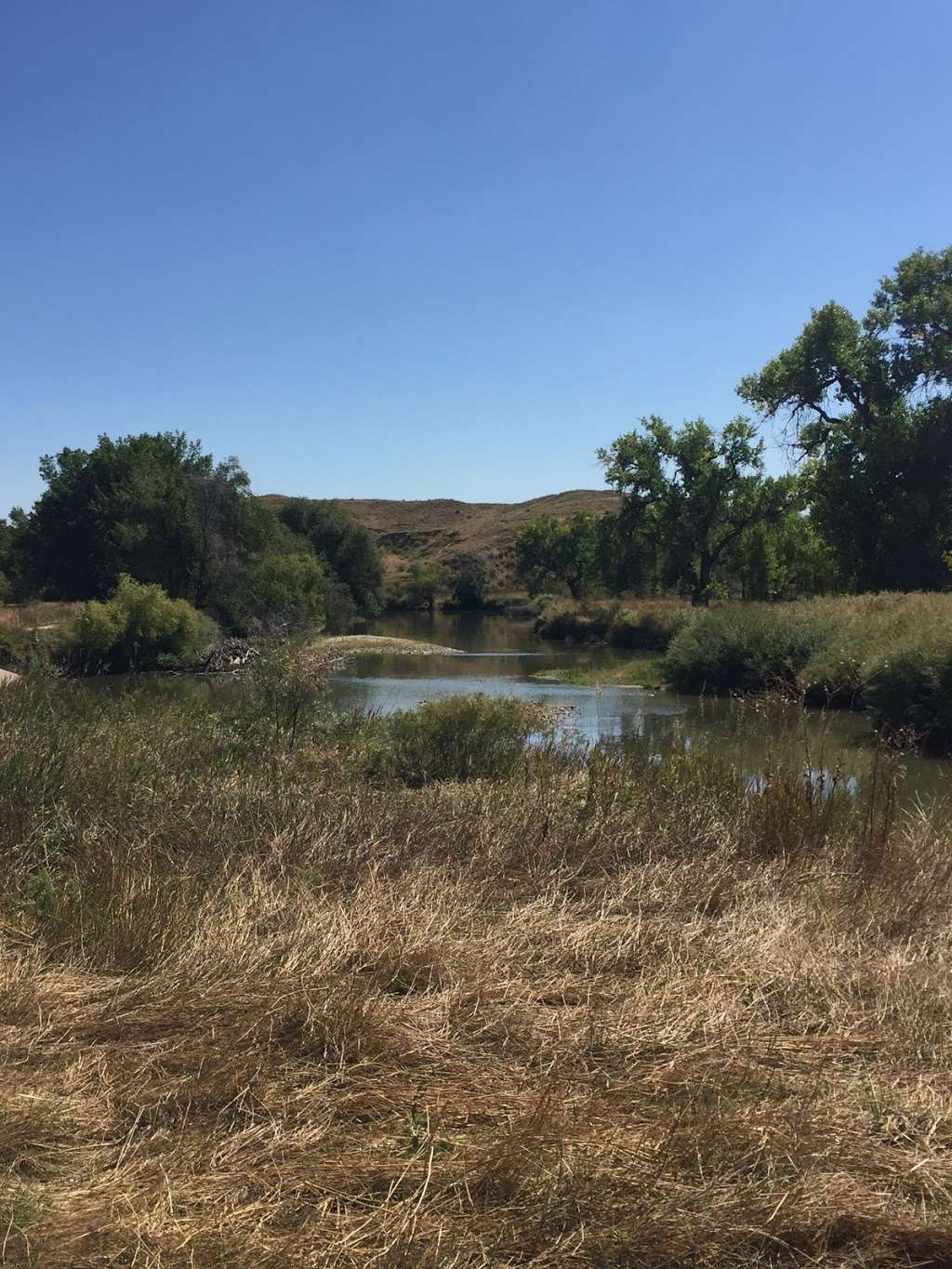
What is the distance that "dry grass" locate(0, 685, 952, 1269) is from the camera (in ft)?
8.52

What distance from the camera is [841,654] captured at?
23188 millimetres

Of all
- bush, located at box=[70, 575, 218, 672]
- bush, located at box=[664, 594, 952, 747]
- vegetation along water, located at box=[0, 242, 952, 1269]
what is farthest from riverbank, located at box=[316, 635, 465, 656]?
vegetation along water, located at box=[0, 242, 952, 1269]

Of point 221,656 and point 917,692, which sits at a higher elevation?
point 221,656

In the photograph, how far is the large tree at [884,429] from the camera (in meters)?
35.7

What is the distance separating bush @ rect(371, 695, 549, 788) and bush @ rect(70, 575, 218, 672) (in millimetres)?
21379

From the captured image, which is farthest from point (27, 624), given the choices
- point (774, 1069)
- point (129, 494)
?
point (774, 1069)

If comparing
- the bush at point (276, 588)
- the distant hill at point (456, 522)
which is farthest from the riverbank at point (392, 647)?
the distant hill at point (456, 522)

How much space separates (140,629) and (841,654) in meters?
22.1

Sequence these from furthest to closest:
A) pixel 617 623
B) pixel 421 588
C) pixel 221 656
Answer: pixel 421 588, pixel 617 623, pixel 221 656

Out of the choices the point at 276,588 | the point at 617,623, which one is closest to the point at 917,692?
the point at 617,623

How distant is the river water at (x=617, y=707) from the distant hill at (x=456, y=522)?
6298 centimetres

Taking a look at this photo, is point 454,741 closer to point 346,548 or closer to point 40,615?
point 40,615

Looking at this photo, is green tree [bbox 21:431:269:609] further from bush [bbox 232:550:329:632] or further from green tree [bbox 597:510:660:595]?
green tree [bbox 597:510:660:595]

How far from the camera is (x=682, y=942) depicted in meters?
4.64
